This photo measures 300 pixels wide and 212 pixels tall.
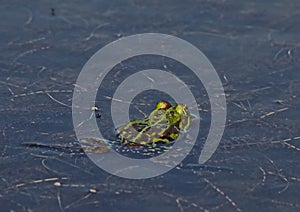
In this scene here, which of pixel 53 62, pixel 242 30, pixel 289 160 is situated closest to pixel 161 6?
pixel 242 30

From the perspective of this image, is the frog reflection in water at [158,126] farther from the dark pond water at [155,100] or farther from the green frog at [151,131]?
the dark pond water at [155,100]

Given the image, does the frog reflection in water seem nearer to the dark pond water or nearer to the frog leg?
the frog leg

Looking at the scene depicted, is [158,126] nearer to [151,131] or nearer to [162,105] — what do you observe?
[151,131]

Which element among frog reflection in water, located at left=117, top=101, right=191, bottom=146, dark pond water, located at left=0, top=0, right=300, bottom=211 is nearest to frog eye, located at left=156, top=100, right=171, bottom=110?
frog reflection in water, located at left=117, top=101, right=191, bottom=146

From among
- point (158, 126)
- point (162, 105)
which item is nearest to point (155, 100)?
point (162, 105)

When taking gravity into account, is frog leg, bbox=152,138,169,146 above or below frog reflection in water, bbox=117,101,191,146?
below

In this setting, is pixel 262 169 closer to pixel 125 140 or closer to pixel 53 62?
pixel 125 140

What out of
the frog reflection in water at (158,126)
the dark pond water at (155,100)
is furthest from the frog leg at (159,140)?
the dark pond water at (155,100)
